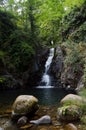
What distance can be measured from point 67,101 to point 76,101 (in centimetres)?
61

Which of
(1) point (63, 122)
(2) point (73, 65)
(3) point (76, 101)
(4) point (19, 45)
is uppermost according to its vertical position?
(4) point (19, 45)

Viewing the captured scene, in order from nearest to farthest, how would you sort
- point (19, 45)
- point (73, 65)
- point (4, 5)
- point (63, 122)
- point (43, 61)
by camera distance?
1. point (63, 122)
2. point (73, 65)
3. point (19, 45)
4. point (43, 61)
5. point (4, 5)

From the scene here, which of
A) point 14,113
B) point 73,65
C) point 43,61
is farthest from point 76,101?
point 43,61

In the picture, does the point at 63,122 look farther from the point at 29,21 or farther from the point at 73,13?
the point at 29,21

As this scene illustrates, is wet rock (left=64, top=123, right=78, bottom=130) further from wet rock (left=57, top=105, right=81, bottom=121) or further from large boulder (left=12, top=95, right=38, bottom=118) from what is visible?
large boulder (left=12, top=95, right=38, bottom=118)

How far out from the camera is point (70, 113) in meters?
10.5

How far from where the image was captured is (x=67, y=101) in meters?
11.6

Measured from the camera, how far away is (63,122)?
10500mm

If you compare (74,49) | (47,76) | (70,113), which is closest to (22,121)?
(70,113)

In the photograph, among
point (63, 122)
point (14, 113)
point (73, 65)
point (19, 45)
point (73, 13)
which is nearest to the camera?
point (63, 122)

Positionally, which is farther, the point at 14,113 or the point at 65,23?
the point at 65,23

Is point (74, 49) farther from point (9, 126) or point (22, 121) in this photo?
point (9, 126)

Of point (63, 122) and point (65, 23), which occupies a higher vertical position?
point (65, 23)

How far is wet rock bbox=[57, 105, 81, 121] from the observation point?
10477mm
